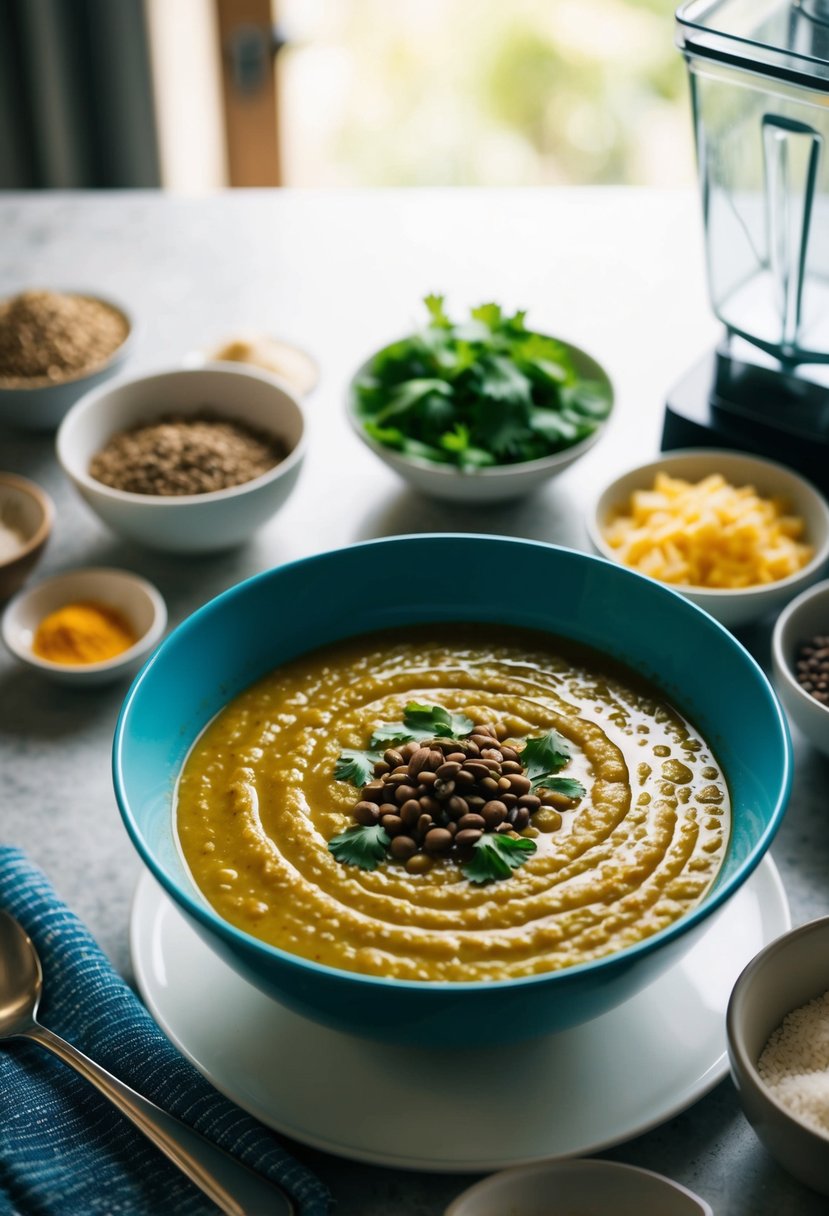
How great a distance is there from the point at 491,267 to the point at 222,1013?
71.6 inches

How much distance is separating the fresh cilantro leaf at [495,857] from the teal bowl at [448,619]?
0.15 m

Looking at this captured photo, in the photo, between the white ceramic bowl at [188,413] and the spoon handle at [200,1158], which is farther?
the white ceramic bowl at [188,413]

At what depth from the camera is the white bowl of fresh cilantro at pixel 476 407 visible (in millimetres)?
1978

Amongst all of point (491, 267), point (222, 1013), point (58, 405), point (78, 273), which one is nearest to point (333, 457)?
point (58, 405)

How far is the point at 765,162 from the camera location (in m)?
1.89

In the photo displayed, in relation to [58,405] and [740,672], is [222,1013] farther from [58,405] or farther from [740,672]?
[58,405]

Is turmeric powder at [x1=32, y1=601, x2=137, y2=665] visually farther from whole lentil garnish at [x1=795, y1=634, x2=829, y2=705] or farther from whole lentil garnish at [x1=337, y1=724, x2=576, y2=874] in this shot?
whole lentil garnish at [x1=795, y1=634, x2=829, y2=705]

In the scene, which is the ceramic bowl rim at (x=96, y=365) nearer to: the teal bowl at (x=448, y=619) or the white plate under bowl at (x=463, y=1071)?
the teal bowl at (x=448, y=619)

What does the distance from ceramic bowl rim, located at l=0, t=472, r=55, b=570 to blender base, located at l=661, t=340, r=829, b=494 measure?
97 cm

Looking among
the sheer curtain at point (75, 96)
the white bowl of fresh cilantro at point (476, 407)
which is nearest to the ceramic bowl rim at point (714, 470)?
the white bowl of fresh cilantro at point (476, 407)

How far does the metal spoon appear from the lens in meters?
1.16

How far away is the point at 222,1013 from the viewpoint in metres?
1.33

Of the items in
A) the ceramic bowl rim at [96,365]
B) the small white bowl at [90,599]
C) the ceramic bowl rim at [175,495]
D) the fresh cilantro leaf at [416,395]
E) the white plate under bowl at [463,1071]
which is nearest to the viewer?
the white plate under bowl at [463,1071]

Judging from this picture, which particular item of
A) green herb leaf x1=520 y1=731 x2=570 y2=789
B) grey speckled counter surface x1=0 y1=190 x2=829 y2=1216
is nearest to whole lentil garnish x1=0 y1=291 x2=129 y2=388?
grey speckled counter surface x1=0 y1=190 x2=829 y2=1216
